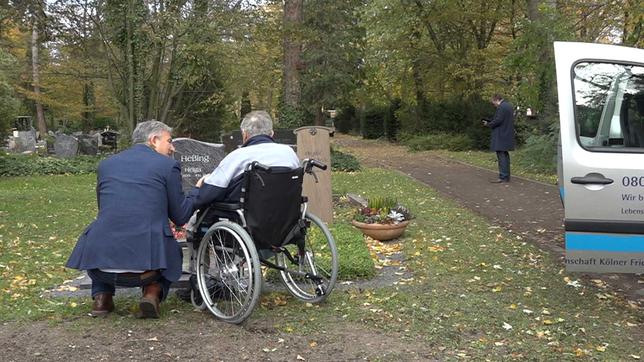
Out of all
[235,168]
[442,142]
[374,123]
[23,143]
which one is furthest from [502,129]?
[374,123]

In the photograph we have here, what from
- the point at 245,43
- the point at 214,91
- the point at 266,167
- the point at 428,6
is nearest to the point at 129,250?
the point at 266,167

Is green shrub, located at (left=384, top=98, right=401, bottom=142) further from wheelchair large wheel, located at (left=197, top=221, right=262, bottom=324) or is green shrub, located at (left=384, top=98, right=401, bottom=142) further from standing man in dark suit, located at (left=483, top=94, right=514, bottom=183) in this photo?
wheelchair large wheel, located at (left=197, top=221, right=262, bottom=324)

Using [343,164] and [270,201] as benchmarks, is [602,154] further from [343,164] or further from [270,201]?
[343,164]

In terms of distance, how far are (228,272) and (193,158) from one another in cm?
348

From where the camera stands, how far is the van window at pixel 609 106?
4.18 m

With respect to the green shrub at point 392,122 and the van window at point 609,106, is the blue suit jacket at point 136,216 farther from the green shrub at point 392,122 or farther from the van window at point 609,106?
the green shrub at point 392,122

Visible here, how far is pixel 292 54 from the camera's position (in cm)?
1883

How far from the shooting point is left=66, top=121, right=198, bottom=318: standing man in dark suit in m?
4.25

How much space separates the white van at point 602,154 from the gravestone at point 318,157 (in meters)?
4.15

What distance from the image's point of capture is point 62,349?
3.96 m

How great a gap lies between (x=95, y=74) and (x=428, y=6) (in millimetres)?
12263

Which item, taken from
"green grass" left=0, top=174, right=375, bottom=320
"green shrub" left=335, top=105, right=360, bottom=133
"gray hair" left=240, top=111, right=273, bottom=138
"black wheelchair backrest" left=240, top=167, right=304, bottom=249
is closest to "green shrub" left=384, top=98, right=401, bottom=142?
"green shrub" left=335, top=105, right=360, bottom=133

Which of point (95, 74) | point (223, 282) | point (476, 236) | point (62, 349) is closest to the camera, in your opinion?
point (62, 349)

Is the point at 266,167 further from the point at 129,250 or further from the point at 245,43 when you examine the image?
the point at 245,43
